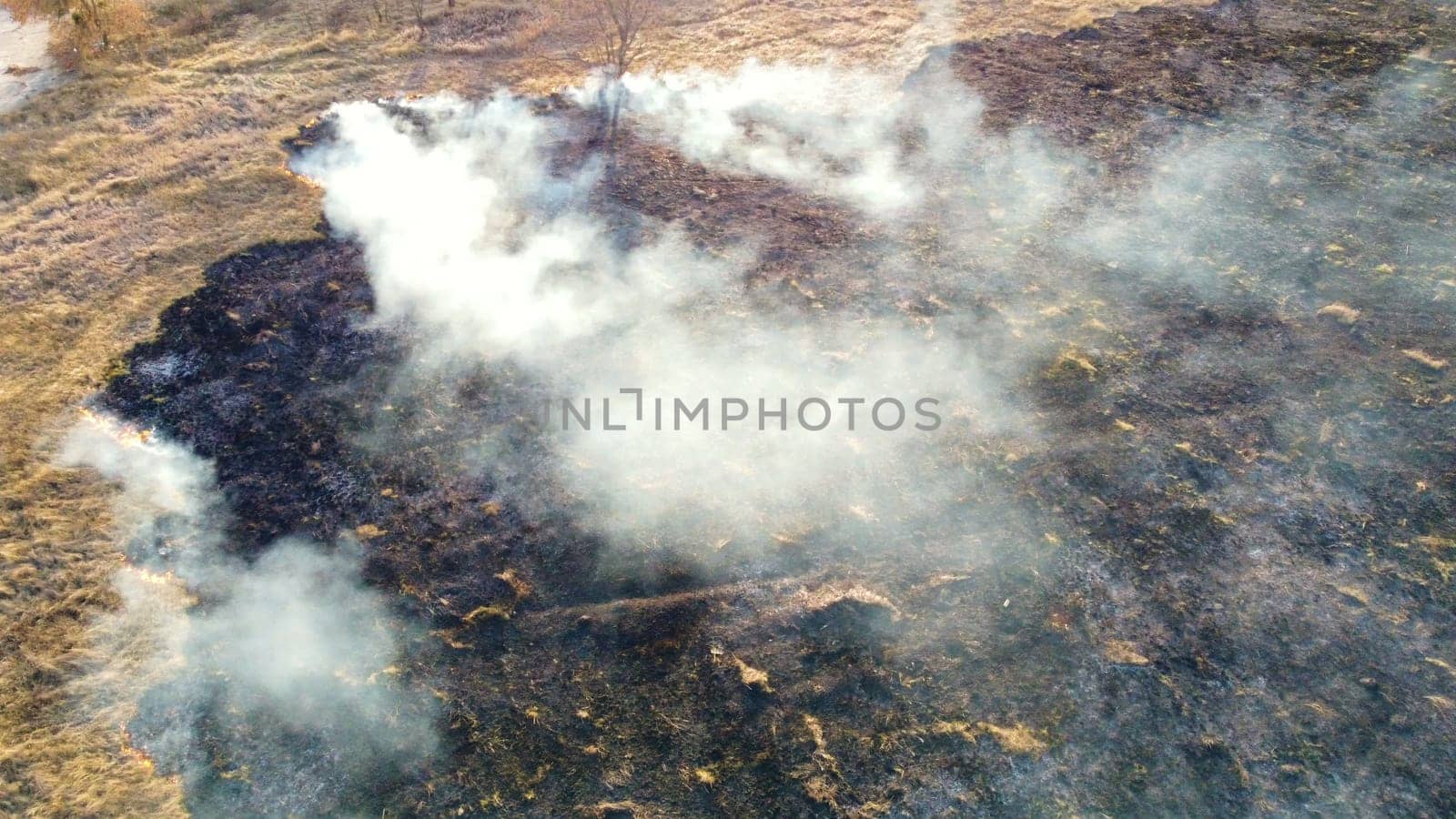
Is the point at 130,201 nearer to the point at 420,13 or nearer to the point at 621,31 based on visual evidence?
the point at 420,13

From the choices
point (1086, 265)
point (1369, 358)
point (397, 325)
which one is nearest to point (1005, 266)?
Result: point (1086, 265)

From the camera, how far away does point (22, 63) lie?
43.7 feet

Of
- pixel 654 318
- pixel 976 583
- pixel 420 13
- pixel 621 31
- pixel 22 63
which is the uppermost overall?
pixel 420 13

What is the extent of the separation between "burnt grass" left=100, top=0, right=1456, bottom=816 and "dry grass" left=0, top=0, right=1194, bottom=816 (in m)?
0.91

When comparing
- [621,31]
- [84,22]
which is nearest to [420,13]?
[621,31]

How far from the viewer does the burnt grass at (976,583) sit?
19.0ft

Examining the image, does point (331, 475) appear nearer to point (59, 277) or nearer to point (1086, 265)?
point (59, 277)

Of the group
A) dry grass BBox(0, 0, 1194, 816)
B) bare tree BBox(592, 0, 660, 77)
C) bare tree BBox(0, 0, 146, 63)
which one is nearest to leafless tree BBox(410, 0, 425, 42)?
dry grass BBox(0, 0, 1194, 816)

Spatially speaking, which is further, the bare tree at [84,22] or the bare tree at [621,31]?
the bare tree at [84,22]

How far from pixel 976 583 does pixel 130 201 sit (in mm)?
12113

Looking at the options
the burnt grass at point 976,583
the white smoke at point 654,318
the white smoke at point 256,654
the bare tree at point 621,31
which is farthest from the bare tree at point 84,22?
the white smoke at point 256,654

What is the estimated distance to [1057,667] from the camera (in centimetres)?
626

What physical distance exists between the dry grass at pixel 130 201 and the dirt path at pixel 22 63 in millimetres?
489

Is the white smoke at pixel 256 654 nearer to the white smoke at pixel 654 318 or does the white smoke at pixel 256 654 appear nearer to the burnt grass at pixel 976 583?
the burnt grass at pixel 976 583
